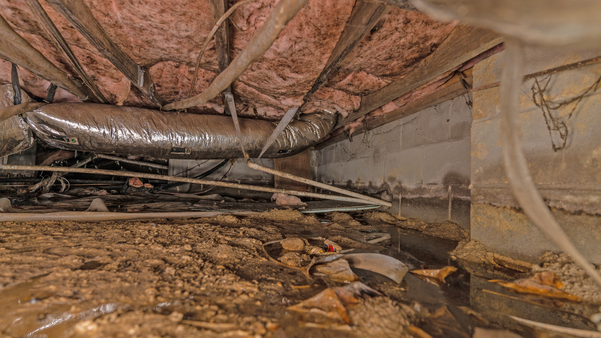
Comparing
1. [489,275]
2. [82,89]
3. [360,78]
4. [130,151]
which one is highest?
[360,78]

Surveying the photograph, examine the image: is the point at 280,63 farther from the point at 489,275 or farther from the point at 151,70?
the point at 489,275

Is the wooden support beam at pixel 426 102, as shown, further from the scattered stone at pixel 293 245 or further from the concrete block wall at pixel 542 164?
the scattered stone at pixel 293 245

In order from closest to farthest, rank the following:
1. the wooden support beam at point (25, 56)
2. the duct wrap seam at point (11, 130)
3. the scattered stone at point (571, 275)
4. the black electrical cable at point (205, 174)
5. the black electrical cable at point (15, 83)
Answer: the scattered stone at point (571, 275), the wooden support beam at point (25, 56), the black electrical cable at point (15, 83), the duct wrap seam at point (11, 130), the black electrical cable at point (205, 174)

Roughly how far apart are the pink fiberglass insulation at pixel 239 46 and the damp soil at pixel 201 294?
1296 mm

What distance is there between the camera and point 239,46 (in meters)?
1.54

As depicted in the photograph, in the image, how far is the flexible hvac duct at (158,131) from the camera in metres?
2.06

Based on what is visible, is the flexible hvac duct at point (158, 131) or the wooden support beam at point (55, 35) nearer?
the wooden support beam at point (55, 35)

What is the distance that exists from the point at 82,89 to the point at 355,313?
289cm

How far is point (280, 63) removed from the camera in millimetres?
1692

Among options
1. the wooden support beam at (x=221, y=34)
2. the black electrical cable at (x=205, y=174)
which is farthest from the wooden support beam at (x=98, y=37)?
the black electrical cable at (x=205, y=174)

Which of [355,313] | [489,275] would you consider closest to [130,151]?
[355,313]

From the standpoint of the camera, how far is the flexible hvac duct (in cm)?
206

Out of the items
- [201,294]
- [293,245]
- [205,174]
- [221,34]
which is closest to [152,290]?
[201,294]

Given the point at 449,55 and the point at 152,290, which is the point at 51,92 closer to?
the point at 152,290
